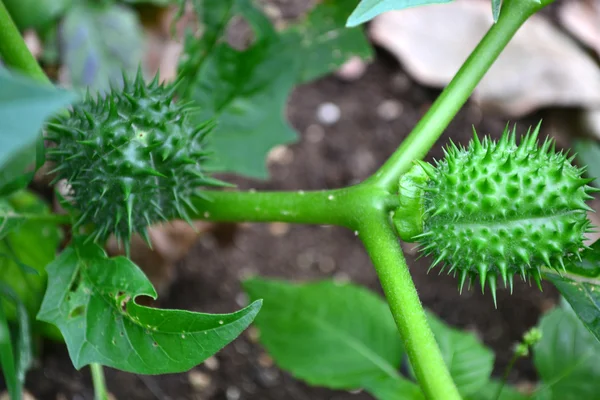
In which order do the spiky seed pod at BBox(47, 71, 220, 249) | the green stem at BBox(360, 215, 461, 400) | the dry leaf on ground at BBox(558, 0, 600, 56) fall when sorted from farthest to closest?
1. the dry leaf on ground at BBox(558, 0, 600, 56)
2. the spiky seed pod at BBox(47, 71, 220, 249)
3. the green stem at BBox(360, 215, 461, 400)

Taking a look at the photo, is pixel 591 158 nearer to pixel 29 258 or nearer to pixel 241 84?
pixel 241 84

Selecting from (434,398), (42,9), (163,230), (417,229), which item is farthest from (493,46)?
(42,9)

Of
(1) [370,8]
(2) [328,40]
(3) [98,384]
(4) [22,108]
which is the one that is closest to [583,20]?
(2) [328,40]

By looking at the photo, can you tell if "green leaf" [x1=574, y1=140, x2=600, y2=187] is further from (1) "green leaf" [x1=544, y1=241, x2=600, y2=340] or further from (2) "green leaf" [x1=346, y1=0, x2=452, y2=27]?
(2) "green leaf" [x1=346, y1=0, x2=452, y2=27]

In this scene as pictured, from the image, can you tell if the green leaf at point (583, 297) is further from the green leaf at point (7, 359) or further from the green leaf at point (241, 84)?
the green leaf at point (7, 359)

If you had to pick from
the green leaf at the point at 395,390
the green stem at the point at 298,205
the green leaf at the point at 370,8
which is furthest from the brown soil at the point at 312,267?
the green leaf at the point at 370,8

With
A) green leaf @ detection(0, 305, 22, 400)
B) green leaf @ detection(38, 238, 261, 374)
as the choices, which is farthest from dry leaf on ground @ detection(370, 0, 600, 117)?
green leaf @ detection(0, 305, 22, 400)
